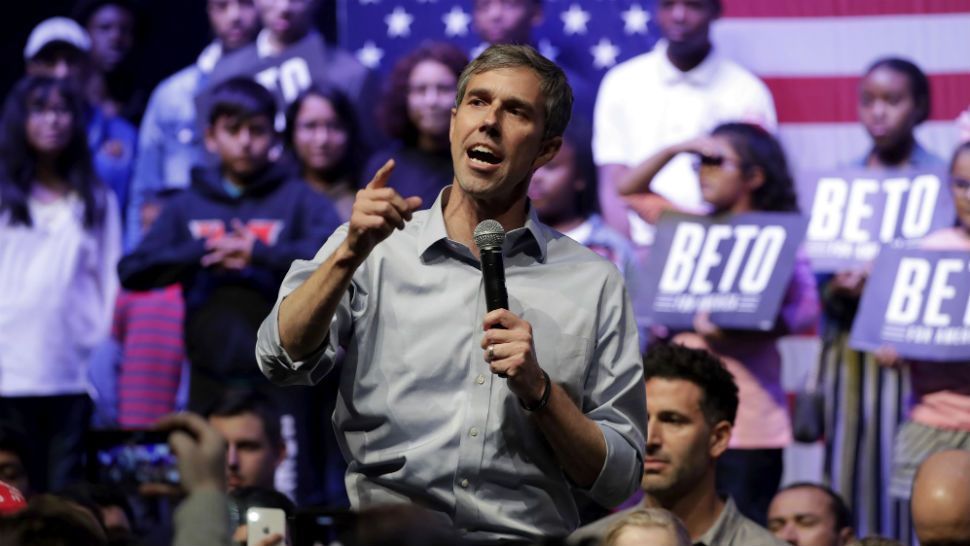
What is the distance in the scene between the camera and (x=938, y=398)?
5926 mm

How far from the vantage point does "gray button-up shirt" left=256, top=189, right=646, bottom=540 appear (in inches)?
102

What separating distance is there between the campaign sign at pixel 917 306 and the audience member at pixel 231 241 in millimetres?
2182

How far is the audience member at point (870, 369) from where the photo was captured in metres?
6.14

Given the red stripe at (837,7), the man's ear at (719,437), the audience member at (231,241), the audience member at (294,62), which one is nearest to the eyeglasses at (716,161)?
the red stripe at (837,7)

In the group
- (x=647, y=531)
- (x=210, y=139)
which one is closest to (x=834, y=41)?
(x=210, y=139)

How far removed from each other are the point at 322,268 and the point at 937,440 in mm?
3910

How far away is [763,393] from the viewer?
609 centimetres

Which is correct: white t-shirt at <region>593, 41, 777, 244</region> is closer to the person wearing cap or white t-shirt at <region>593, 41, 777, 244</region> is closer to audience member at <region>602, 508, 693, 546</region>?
the person wearing cap

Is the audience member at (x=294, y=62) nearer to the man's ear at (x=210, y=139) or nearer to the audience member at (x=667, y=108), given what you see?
the man's ear at (x=210, y=139)

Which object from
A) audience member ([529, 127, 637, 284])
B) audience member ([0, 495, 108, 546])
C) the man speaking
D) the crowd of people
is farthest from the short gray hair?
audience member ([529, 127, 637, 284])

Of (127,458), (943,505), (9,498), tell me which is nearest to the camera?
(9,498)

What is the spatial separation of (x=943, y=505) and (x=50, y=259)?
4.28 meters

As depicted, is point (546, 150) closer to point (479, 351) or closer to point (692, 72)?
point (479, 351)

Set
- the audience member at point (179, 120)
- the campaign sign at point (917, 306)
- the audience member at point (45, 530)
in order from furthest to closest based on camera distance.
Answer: the audience member at point (179, 120) < the campaign sign at point (917, 306) < the audience member at point (45, 530)
